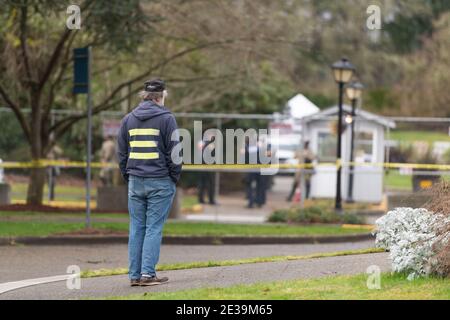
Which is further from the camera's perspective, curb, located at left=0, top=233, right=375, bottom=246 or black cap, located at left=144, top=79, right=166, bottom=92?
curb, located at left=0, top=233, right=375, bottom=246

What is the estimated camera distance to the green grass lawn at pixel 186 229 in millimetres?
16277

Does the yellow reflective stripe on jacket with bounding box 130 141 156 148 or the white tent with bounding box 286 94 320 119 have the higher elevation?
the white tent with bounding box 286 94 320 119

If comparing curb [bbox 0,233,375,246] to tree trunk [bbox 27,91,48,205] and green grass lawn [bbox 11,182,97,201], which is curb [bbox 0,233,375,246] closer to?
tree trunk [bbox 27,91,48,205]

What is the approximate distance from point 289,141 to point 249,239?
20.5 meters

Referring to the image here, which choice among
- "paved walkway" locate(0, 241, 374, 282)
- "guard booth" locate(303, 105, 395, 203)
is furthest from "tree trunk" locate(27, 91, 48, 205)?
"guard booth" locate(303, 105, 395, 203)

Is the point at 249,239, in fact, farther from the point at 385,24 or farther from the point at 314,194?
the point at 385,24

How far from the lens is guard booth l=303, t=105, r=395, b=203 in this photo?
2564cm

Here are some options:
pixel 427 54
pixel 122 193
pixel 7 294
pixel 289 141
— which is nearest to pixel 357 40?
pixel 427 54

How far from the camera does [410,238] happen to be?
31.1ft

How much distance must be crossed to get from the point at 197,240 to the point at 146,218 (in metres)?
6.90

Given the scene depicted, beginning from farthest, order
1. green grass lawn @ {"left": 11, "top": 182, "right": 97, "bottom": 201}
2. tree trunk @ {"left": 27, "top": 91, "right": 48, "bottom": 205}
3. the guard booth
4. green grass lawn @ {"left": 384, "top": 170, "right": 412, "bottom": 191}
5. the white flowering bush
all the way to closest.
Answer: green grass lawn @ {"left": 384, "top": 170, "right": 412, "bottom": 191}, the guard booth, green grass lawn @ {"left": 11, "top": 182, "right": 97, "bottom": 201}, tree trunk @ {"left": 27, "top": 91, "right": 48, "bottom": 205}, the white flowering bush

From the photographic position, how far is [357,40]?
54.9m

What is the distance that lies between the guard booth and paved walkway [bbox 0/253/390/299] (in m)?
13.0

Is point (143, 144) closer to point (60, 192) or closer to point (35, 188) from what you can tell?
point (35, 188)
